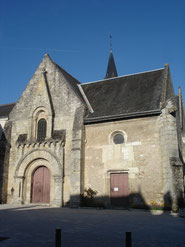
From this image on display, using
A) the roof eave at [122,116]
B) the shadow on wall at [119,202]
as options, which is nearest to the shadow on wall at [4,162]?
the shadow on wall at [119,202]

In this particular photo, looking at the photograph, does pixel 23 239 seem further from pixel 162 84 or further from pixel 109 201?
pixel 162 84

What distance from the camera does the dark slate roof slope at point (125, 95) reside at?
16031mm

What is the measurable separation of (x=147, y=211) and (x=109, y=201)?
2451 millimetres

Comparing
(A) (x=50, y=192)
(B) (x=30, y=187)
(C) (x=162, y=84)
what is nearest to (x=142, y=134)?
(C) (x=162, y=84)

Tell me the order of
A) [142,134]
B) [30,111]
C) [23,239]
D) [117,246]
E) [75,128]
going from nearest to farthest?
[117,246] < [23,239] < [142,134] < [75,128] < [30,111]

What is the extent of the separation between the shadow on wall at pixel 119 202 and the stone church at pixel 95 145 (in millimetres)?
53

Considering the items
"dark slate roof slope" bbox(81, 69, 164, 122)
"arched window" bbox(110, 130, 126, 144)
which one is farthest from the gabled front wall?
"arched window" bbox(110, 130, 126, 144)

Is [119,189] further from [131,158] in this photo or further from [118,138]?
[118,138]

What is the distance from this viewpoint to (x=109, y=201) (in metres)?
15.2

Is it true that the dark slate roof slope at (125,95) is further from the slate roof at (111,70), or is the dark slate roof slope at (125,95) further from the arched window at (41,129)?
the slate roof at (111,70)

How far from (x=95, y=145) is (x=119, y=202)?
12.2 feet

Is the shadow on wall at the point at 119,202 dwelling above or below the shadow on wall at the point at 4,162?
below

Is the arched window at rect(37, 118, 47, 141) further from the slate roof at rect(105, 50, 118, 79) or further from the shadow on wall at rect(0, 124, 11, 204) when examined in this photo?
the slate roof at rect(105, 50, 118, 79)

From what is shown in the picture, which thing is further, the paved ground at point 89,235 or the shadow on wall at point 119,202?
the shadow on wall at point 119,202
